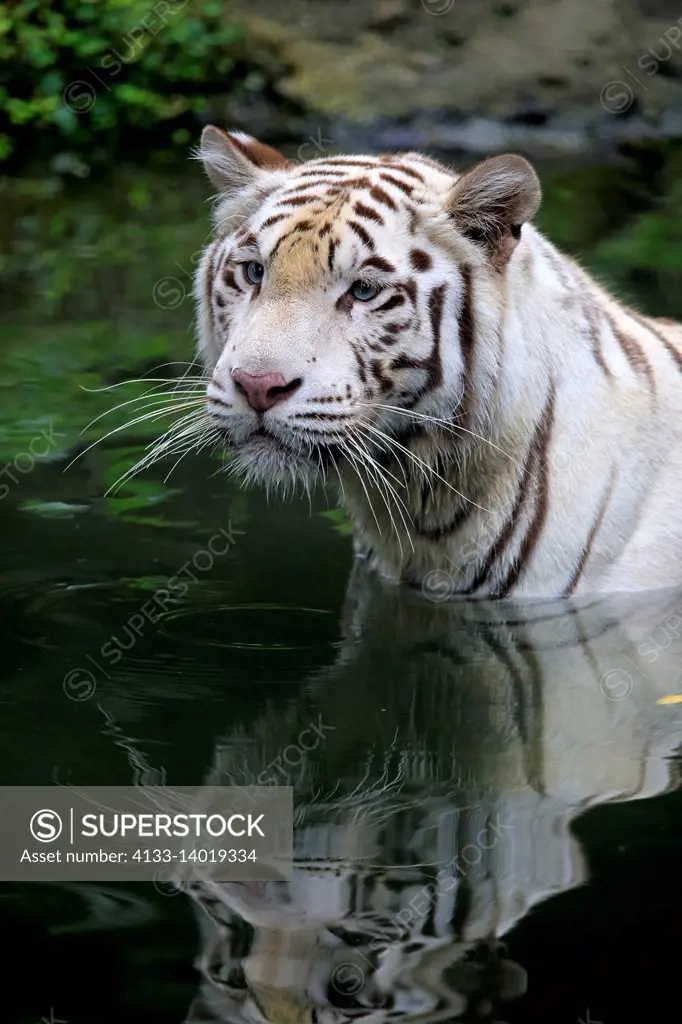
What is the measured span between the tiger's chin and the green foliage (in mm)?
7169

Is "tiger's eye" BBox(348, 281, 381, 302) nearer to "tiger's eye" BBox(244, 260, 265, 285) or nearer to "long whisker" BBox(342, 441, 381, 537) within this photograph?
"tiger's eye" BBox(244, 260, 265, 285)

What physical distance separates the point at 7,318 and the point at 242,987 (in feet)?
16.1

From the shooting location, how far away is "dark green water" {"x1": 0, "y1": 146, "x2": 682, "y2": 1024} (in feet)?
8.21

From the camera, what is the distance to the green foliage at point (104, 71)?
10.6 metres

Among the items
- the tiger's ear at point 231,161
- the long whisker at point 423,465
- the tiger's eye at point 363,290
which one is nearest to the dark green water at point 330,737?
the long whisker at point 423,465

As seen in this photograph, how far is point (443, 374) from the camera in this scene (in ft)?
12.4

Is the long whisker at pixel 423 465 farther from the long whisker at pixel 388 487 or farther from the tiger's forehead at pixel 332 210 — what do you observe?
the tiger's forehead at pixel 332 210

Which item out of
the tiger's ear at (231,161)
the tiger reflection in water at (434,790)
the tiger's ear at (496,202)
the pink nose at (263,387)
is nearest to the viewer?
the tiger reflection in water at (434,790)

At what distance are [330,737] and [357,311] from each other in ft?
3.16

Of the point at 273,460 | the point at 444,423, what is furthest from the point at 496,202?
the point at 273,460

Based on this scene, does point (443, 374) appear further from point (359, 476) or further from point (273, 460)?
point (273, 460)

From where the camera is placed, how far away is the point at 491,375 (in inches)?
151

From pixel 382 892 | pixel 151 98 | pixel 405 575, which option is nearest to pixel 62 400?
pixel 405 575

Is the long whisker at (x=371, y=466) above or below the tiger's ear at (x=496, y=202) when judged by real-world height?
below
